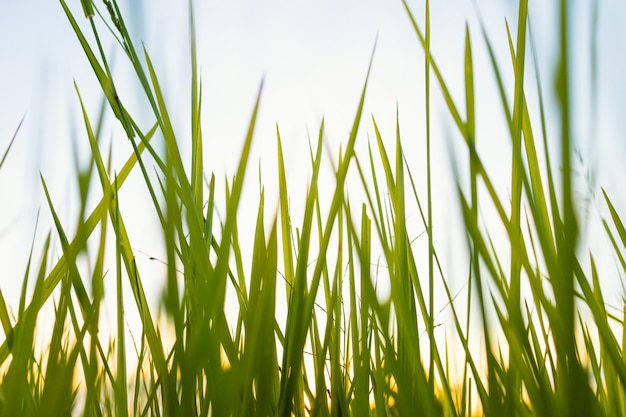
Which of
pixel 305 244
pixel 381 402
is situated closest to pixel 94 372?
pixel 305 244

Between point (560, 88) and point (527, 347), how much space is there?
0.52 feet

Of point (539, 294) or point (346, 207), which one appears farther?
point (346, 207)

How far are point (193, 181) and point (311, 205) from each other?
12cm

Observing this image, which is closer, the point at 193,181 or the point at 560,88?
the point at 560,88

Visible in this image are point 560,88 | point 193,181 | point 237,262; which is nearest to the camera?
point 560,88

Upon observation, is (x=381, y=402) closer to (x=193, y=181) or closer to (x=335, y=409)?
(x=335, y=409)

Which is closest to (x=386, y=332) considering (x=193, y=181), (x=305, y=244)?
(x=305, y=244)

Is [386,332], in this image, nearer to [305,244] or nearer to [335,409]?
[305,244]

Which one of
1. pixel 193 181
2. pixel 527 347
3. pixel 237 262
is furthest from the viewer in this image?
pixel 237 262

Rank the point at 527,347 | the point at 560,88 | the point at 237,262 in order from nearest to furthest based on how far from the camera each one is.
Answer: the point at 560,88
the point at 527,347
the point at 237,262

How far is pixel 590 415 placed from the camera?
8.1 inches

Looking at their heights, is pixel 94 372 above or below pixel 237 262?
below

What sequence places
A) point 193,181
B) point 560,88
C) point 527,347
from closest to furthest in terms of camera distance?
point 560,88 < point 527,347 < point 193,181

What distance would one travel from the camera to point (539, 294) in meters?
0.27
